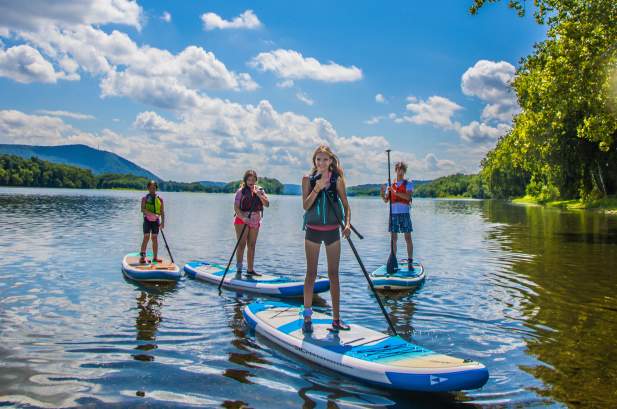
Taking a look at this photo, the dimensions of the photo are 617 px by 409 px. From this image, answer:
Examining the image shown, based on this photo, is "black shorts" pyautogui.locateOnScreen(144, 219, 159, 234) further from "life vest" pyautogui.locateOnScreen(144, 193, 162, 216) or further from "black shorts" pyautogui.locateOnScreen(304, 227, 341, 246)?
"black shorts" pyautogui.locateOnScreen(304, 227, 341, 246)

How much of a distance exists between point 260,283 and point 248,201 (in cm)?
230

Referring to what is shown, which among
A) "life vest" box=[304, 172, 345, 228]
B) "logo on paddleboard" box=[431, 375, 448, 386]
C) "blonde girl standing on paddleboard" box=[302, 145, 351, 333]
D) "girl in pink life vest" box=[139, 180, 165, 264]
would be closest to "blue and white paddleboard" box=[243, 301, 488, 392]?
"logo on paddleboard" box=[431, 375, 448, 386]

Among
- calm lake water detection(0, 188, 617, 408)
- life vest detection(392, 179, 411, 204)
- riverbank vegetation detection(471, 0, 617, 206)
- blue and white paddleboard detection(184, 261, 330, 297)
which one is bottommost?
calm lake water detection(0, 188, 617, 408)

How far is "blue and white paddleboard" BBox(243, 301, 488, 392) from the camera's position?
18.3 feet

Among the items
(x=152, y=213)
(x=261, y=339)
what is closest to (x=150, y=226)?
(x=152, y=213)

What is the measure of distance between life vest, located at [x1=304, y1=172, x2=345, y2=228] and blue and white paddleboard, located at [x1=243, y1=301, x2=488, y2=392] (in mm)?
1731

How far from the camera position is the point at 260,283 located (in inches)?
458

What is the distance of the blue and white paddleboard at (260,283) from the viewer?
442 inches

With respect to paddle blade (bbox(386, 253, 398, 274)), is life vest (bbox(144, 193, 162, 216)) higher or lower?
higher

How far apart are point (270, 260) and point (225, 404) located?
1244cm

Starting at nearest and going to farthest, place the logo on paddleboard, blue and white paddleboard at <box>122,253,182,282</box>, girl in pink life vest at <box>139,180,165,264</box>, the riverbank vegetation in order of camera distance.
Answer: the logo on paddleboard
blue and white paddleboard at <box>122,253,182,282</box>
girl in pink life vest at <box>139,180,165,264</box>
the riverbank vegetation

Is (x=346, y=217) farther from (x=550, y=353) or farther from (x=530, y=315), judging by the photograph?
(x=530, y=315)

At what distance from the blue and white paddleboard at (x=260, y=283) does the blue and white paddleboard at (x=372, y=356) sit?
2.77 metres

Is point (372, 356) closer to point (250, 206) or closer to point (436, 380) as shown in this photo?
point (436, 380)
